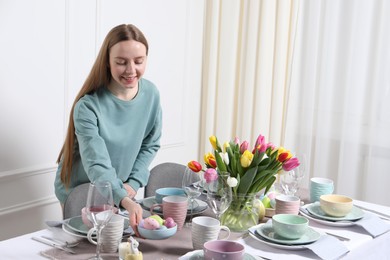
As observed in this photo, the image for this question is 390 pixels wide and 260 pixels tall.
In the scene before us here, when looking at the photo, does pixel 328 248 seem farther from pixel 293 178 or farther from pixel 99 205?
pixel 99 205

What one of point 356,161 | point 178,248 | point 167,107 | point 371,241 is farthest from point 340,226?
point 167,107

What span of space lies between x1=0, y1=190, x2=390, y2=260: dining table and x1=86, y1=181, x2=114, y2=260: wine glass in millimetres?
126

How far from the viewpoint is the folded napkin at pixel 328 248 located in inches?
70.5

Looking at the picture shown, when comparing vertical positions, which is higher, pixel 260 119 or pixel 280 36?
Result: pixel 280 36

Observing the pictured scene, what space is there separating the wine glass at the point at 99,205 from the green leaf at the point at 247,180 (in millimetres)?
538

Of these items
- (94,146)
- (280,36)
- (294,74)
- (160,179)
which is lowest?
(160,179)

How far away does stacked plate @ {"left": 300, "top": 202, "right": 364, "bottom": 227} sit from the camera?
2.09m

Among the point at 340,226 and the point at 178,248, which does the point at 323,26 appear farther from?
the point at 178,248

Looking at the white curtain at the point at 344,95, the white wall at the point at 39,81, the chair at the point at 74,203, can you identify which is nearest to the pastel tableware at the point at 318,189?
the chair at the point at 74,203

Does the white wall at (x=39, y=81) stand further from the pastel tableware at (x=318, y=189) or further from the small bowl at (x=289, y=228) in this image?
the small bowl at (x=289, y=228)

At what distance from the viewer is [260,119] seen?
12.4 feet

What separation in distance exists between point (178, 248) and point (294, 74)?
2.08 meters

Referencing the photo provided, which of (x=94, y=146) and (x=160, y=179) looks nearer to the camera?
(x=94, y=146)

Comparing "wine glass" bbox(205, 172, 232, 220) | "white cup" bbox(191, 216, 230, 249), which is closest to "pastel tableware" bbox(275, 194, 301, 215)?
"wine glass" bbox(205, 172, 232, 220)
